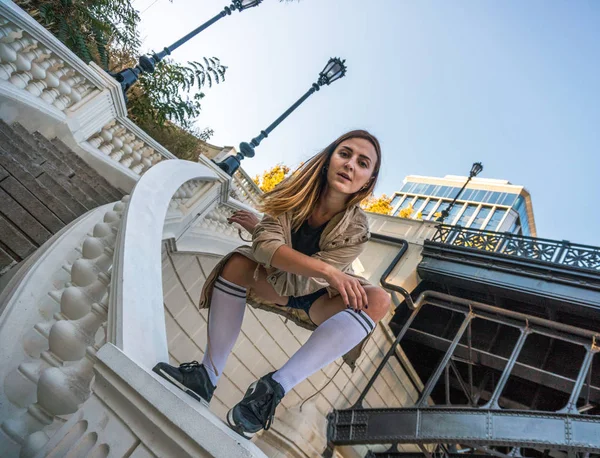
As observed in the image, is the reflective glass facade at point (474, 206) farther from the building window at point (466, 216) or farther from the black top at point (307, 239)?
the black top at point (307, 239)

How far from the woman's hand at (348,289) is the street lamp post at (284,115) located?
14.3 ft

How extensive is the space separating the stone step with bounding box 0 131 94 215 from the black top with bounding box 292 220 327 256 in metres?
2.69

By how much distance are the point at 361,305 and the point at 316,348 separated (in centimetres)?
25

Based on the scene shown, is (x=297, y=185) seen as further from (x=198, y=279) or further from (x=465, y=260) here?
(x=465, y=260)

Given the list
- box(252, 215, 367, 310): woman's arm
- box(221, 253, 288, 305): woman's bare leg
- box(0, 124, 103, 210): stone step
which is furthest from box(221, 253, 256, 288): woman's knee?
box(0, 124, 103, 210): stone step

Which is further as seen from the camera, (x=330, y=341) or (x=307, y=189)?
(x=307, y=189)

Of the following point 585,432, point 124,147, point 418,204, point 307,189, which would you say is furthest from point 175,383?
point 418,204

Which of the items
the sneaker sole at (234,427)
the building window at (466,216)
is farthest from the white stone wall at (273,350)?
the building window at (466,216)

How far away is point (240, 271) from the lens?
178 cm

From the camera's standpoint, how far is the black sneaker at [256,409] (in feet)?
4.25

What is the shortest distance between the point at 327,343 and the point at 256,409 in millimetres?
368

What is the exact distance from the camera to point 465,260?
30.2 feet

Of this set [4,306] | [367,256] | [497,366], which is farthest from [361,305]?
[367,256]

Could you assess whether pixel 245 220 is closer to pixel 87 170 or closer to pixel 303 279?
pixel 303 279
